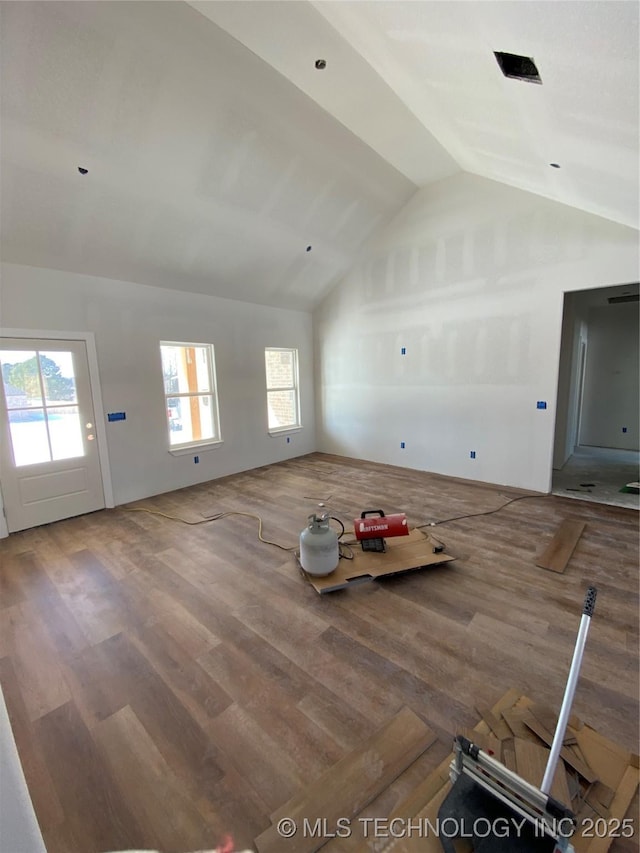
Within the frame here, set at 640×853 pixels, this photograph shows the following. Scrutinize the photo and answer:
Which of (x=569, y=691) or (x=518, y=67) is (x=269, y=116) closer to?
(x=518, y=67)

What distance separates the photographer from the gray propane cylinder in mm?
2703

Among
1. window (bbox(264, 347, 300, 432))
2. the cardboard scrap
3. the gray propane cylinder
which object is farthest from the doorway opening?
window (bbox(264, 347, 300, 432))

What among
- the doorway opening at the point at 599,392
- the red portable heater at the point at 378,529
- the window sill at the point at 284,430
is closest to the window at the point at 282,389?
the window sill at the point at 284,430

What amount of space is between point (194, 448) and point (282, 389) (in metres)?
2.15

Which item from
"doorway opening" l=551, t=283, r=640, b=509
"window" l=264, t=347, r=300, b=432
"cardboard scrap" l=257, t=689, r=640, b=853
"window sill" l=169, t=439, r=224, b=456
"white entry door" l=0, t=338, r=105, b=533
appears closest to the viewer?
"cardboard scrap" l=257, t=689, r=640, b=853

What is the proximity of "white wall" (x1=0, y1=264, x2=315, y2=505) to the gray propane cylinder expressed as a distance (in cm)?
311

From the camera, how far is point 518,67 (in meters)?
1.70

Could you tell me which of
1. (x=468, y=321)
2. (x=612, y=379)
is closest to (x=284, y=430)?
(x=468, y=321)

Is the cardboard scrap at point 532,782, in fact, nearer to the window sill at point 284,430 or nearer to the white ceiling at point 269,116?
the white ceiling at point 269,116

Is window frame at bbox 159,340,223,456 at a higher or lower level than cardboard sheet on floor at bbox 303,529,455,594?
higher

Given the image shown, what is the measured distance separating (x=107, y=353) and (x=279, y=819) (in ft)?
15.1

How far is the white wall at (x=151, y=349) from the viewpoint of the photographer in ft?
12.8

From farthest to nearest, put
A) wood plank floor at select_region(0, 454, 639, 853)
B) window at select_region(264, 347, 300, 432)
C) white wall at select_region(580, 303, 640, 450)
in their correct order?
white wall at select_region(580, 303, 640, 450)
window at select_region(264, 347, 300, 432)
wood plank floor at select_region(0, 454, 639, 853)

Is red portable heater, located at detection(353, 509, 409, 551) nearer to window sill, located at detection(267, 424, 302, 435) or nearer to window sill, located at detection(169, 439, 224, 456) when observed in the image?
window sill, located at detection(169, 439, 224, 456)
